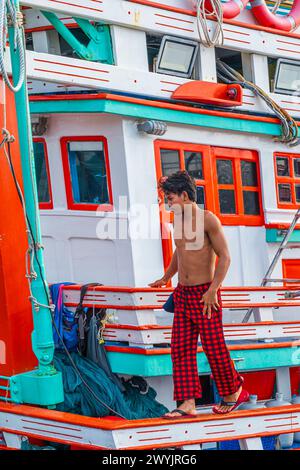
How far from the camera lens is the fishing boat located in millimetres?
6805

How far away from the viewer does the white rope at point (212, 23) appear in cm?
833

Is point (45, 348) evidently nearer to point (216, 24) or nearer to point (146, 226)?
point (146, 226)

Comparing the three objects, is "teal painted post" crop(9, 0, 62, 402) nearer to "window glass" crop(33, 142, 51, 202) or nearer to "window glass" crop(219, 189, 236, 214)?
"window glass" crop(33, 142, 51, 202)

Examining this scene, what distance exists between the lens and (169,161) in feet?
26.8

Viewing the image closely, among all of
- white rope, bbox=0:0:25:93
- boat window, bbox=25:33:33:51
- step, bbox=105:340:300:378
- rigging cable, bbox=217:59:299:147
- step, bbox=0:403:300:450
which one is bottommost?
step, bbox=0:403:300:450

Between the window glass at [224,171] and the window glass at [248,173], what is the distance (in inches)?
7.6

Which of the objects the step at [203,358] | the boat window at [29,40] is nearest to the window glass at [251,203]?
the step at [203,358]

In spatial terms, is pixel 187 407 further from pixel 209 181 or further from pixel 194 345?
pixel 209 181

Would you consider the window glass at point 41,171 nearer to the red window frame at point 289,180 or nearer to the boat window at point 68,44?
the boat window at point 68,44

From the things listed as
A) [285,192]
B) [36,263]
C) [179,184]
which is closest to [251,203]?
[285,192]

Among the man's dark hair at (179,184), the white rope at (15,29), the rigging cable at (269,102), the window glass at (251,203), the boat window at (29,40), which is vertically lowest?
the window glass at (251,203)

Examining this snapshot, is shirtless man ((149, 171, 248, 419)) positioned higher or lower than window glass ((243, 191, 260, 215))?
lower

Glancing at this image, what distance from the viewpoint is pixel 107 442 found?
617 centimetres

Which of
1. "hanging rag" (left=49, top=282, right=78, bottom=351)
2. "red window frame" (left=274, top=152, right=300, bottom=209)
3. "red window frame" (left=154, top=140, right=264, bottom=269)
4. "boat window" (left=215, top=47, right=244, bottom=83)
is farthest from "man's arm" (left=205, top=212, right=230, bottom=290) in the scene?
"boat window" (left=215, top=47, right=244, bottom=83)
